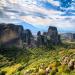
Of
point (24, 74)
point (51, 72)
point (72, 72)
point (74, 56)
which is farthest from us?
point (24, 74)

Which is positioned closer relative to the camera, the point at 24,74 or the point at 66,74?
the point at 66,74

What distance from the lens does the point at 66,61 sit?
228 ft

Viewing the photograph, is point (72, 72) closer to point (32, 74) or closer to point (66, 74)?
point (66, 74)

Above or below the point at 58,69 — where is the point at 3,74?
below

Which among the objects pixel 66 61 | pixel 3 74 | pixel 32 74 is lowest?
pixel 3 74

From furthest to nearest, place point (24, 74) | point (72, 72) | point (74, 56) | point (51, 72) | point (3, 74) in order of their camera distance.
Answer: point (3, 74) < point (24, 74) < point (74, 56) < point (51, 72) < point (72, 72)

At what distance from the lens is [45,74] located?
228ft

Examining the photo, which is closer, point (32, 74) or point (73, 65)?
point (73, 65)

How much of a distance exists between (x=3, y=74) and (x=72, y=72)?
47.9 meters

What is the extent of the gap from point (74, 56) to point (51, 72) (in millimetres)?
10228

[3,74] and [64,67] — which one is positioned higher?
[64,67]

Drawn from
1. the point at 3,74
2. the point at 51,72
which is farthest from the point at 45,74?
the point at 3,74

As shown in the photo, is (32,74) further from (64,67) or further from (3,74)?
(3,74)

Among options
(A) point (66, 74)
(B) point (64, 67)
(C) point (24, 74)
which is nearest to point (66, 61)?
(B) point (64, 67)
